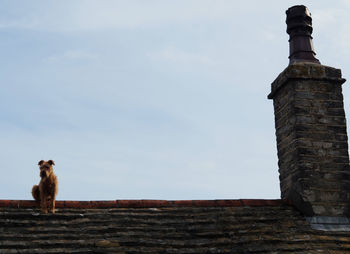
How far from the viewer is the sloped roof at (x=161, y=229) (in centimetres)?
931

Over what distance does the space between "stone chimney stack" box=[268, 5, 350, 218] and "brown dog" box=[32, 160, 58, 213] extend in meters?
3.79

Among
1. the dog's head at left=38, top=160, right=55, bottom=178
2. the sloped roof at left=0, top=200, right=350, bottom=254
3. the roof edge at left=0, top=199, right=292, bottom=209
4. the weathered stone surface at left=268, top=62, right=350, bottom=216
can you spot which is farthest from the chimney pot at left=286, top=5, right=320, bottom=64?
the dog's head at left=38, top=160, right=55, bottom=178

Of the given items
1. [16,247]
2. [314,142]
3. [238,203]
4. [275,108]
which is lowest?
[16,247]

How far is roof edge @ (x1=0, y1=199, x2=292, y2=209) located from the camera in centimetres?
1023

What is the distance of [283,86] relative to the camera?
459 inches

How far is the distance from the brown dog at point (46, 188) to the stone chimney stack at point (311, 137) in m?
3.79

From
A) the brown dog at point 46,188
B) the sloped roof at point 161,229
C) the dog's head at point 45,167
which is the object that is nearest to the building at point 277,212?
the sloped roof at point 161,229

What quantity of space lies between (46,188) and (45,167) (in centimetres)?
34

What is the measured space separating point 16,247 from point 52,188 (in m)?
1.26

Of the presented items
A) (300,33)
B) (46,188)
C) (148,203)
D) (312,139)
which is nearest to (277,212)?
(312,139)

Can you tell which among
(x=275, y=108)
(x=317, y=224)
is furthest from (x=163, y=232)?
(x=275, y=108)

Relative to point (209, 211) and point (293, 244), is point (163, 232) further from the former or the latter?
point (293, 244)

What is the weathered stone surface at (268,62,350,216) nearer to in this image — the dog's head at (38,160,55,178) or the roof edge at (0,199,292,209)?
the roof edge at (0,199,292,209)

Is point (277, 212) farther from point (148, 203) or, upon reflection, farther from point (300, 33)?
point (300, 33)
